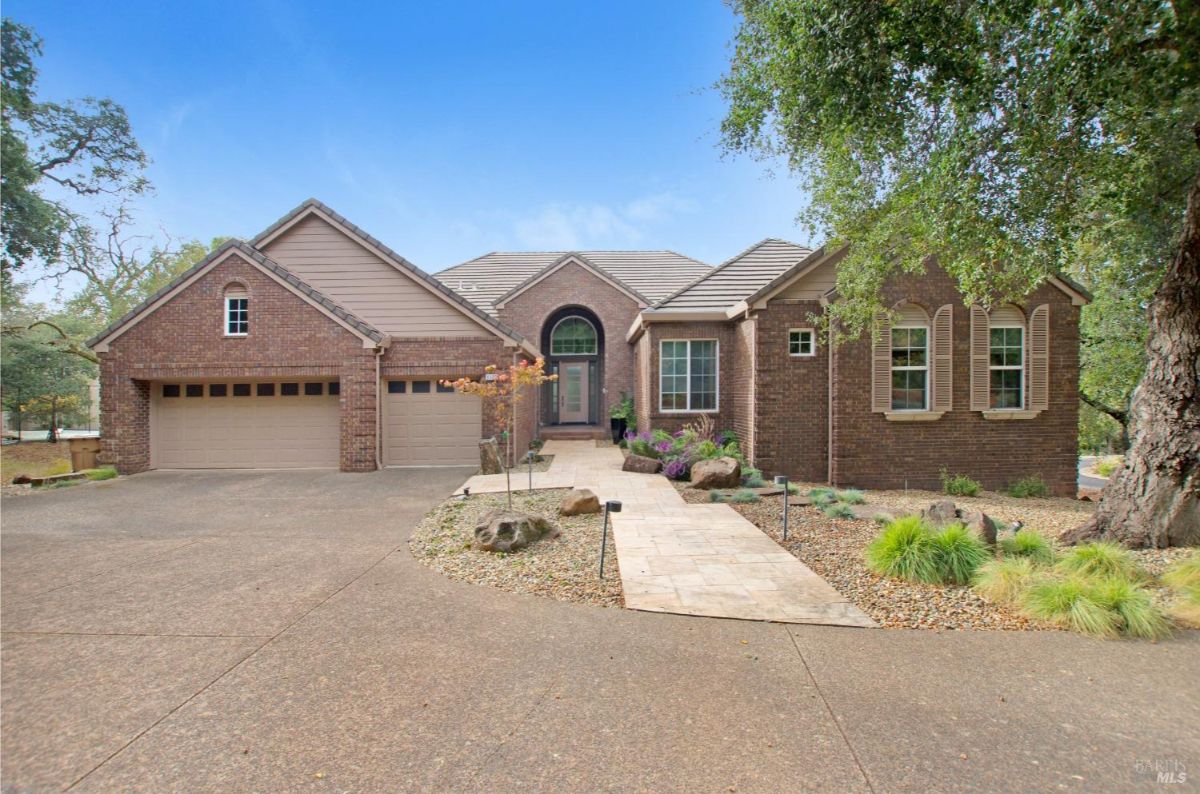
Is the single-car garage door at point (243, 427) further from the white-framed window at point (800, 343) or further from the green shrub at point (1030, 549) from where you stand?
the green shrub at point (1030, 549)

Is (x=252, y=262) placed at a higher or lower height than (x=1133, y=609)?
higher

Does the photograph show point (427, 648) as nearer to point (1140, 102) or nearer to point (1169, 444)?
point (1169, 444)

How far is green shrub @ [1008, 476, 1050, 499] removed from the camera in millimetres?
11859

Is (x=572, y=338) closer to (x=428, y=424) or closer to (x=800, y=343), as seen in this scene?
(x=428, y=424)

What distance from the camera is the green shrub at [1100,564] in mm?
5121

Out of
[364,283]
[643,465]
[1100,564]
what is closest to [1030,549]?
[1100,564]

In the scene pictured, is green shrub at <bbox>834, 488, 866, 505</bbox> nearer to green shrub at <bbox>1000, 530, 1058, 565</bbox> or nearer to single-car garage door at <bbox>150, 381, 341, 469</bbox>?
green shrub at <bbox>1000, 530, 1058, 565</bbox>

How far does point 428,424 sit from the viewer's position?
1377 cm

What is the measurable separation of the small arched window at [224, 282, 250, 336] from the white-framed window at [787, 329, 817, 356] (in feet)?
40.3

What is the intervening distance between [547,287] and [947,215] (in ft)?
48.6

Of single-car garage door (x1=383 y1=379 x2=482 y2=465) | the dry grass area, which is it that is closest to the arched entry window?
single-car garage door (x1=383 y1=379 x2=482 y2=465)

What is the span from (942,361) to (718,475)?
588 cm

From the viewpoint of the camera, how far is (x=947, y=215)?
7.01m

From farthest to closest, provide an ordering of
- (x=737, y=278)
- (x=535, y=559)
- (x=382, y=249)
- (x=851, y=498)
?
1. (x=737, y=278)
2. (x=382, y=249)
3. (x=851, y=498)
4. (x=535, y=559)
